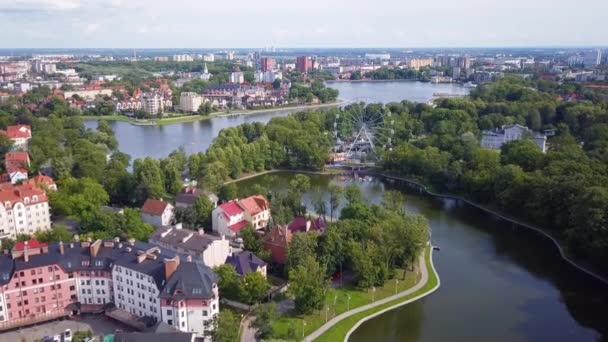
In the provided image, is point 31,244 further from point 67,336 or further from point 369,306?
point 369,306

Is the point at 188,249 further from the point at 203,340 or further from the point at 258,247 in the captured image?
the point at 203,340

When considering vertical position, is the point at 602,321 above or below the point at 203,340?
below

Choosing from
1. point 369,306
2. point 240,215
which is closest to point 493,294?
point 369,306

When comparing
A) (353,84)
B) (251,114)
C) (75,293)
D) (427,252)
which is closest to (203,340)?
(75,293)

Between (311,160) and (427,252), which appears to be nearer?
(427,252)

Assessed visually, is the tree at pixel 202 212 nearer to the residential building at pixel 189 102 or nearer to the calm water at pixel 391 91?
the residential building at pixel 189 102

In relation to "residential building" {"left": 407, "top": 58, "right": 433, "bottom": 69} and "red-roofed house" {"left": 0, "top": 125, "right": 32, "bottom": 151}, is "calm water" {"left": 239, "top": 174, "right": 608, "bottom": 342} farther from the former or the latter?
"residential building" {"left": 407, "top": 58, "right": 433, "bottom": 69}

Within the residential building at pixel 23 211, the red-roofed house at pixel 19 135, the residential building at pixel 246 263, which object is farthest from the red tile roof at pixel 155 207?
the red-roofed house at pixel 19 135
